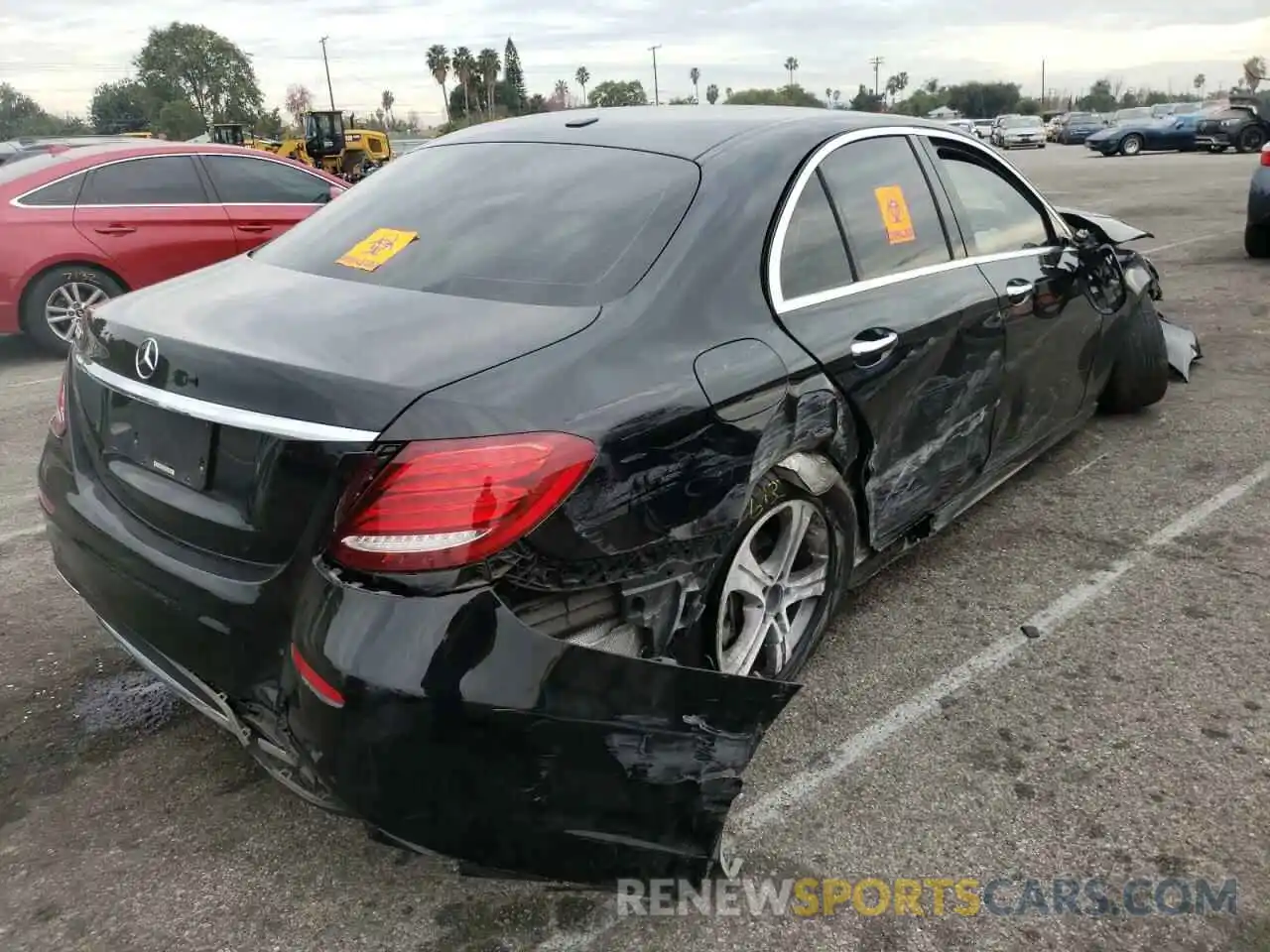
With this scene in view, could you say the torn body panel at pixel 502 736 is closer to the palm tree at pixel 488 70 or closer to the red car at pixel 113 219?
the red car at pixel 113 219

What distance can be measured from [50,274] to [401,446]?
6.85 m

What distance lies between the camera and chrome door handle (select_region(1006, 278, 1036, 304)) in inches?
142

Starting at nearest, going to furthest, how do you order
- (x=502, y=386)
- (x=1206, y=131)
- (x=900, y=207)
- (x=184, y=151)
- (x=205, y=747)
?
(x=502, y=386), (x=205, y=747), (x=900, y=207), (x=184, y=151), (x=1206, y=131)

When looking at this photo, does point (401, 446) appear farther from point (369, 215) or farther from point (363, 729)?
point (369, 215)

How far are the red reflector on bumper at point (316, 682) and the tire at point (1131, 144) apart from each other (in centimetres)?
3628

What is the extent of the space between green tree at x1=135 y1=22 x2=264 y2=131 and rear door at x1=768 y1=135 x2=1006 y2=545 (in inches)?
3841

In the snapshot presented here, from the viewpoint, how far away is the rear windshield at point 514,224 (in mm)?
2410

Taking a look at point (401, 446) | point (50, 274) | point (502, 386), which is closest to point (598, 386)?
point (502, 386)

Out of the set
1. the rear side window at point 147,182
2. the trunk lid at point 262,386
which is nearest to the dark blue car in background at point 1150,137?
the rear side window at point 147,182

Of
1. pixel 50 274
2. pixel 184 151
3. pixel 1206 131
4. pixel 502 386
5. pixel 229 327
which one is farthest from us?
pixel 1206 131

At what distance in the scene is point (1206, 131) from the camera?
30.0m

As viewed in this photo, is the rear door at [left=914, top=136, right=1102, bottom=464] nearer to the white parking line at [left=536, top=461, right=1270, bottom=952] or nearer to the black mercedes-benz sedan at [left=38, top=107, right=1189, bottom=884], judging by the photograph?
the black mercedes-benz sedan at [left=38, top=107, right=1189, bottom=884]

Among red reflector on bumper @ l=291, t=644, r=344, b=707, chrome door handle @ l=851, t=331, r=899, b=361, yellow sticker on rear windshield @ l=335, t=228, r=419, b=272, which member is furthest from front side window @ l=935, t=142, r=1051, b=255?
red reflector on bumper @ l=291, t=644, r=344, b=707

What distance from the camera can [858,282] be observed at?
9.68 ft
